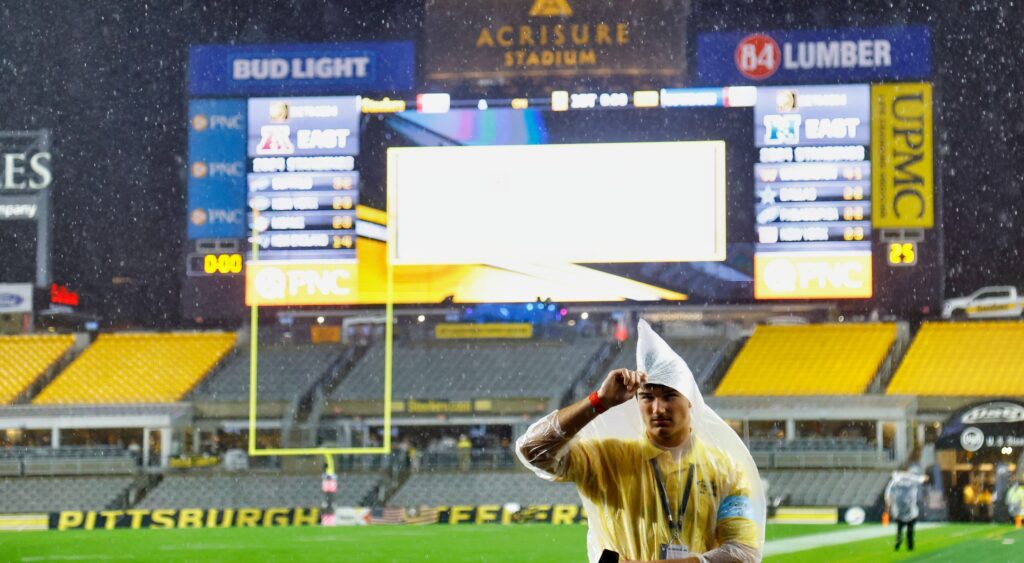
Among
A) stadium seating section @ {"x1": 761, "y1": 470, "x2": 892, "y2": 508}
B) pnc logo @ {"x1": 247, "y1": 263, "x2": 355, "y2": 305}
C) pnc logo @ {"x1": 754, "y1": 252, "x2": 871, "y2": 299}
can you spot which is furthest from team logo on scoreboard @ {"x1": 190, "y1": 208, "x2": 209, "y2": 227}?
stadium seating section @ {"x1": 761, "y1": 470, "x2": 892, "y2": 508}

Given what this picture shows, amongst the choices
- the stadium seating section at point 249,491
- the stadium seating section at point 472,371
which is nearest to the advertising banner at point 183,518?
the stadium seating section at point 249,491

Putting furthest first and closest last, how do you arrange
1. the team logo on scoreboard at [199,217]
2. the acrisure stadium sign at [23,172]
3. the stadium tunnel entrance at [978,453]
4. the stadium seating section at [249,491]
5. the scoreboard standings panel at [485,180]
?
the stadium seating section at [249,491] < the acrisure stadium sign at [23,172] < the stadium tunnel entrance at [978,453] < the team logo on scoreboard at [199,217] < the scoreboard standings panel at [485,180]

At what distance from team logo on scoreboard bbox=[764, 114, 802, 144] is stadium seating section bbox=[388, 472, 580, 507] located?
4575 millimetres

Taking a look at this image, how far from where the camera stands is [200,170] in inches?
577

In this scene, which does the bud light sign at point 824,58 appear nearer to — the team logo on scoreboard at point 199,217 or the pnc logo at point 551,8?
the pnc logo at point 551,8

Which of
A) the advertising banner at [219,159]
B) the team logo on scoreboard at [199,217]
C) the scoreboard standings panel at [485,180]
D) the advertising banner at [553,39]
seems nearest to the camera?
the advertising banner at [553,39]

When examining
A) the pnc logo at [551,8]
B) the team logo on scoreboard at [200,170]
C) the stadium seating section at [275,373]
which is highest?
the pnc logo at [551,8]

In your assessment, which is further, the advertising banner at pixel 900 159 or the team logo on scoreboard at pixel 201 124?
the team logo on scoreboard at pixel 201 124

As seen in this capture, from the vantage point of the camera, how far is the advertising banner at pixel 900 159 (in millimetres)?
14180

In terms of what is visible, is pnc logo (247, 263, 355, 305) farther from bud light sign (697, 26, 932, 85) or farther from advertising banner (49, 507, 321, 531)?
bud light sign (697, 26, 932, 85)

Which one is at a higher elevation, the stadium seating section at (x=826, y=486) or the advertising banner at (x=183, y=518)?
the stadium seating section at (x=826, y=486)

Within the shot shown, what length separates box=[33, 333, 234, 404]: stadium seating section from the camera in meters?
19.0

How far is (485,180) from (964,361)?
675 cm

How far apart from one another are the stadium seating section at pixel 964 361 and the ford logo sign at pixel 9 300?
33.4 ft
